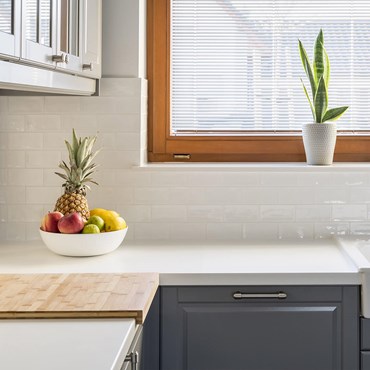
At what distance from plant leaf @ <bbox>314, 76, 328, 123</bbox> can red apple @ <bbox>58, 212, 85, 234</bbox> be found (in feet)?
3.80

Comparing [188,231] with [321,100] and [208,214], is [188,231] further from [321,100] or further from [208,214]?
[321,100]

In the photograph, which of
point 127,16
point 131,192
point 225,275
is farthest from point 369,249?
point 127,16

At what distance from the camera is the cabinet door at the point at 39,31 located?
6.50 ft

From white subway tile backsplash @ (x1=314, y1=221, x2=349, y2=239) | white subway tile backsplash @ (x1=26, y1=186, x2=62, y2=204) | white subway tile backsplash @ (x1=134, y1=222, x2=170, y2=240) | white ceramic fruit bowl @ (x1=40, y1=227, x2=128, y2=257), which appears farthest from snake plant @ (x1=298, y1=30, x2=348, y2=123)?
white subway tile backsplash @ (x1=26, y1=186, x2=62, y2=204)

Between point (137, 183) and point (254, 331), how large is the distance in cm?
92

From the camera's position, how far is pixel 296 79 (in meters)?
3.41

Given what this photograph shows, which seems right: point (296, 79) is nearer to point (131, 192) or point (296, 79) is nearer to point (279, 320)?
point (131, 192)

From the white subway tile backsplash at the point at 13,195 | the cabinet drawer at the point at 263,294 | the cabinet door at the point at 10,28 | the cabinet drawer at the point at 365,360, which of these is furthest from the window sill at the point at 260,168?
the cabinet door at the point at 10,28

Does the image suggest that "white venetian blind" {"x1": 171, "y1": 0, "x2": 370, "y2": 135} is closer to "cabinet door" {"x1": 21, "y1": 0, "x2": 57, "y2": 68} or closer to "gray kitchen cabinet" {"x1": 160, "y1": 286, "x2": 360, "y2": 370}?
"gray kitchen cabinet" {"x1": 160, "y1": 286, "x2": 360, "y2": 370}

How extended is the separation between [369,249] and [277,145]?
68cm

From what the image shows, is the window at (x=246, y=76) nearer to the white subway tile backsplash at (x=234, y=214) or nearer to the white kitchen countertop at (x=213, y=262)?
the white subway tile backsplash at (x=234, y=214)

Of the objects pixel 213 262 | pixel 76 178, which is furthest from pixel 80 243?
pixel 213 262

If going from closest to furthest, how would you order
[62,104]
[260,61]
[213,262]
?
[213,262] < [62,104] < [260,61]

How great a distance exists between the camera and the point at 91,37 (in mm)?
2885
